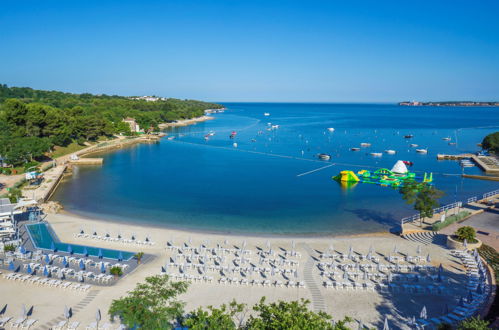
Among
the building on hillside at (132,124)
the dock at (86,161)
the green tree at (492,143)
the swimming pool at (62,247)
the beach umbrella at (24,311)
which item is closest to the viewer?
the beach umbrella at (24,311)

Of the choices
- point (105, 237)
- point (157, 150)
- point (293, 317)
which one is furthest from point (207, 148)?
point (293, 317)

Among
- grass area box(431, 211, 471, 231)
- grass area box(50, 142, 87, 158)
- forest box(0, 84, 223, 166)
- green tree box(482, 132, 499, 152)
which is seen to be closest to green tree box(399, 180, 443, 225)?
grass area box(431, 211, 471, 231)

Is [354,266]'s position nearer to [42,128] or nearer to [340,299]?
[340,299]

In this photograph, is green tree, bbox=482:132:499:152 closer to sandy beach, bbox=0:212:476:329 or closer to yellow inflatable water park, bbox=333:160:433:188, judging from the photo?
yellow inflatable water park, bbox=333:160:433:188

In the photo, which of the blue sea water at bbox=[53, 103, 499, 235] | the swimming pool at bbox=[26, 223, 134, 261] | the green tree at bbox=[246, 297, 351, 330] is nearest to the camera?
the green tree at bbox=[246, 297, 351, 330]

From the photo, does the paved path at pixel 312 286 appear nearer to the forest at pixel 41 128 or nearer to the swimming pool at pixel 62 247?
the swimming pool at pixel 62 247

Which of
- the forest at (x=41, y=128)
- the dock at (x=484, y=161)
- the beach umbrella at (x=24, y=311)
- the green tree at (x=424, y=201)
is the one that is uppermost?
the forest at (x=41, y=128)

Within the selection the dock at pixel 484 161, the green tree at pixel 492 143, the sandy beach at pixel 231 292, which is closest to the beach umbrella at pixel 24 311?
the sandy beach at pixel 231 292
